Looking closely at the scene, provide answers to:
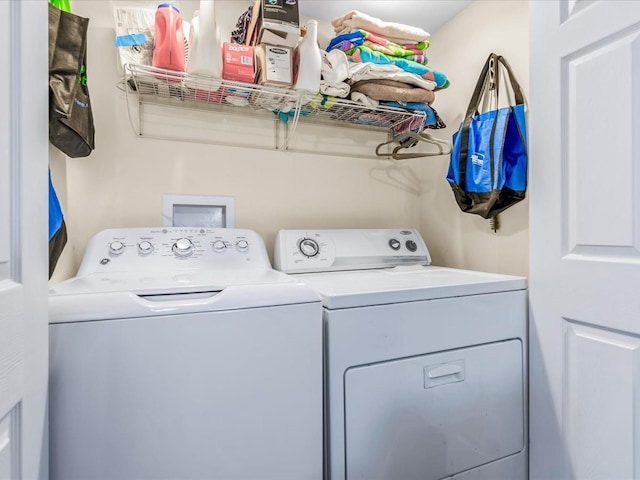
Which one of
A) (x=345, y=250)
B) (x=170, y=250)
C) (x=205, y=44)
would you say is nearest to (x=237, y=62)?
(x=205, y=44)

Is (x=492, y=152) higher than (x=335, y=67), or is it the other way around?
(x=335, y=67)

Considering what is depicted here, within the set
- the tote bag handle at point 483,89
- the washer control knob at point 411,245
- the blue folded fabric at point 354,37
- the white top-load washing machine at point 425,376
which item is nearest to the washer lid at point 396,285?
the white top-load washing machine at point 425,376

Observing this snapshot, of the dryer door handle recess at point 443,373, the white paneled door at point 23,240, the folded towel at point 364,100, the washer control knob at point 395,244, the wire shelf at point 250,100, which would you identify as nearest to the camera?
the white paneled door at point 23,240

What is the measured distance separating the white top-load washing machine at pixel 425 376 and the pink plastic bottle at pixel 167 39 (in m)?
0.95

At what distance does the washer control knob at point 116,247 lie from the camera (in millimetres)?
1251

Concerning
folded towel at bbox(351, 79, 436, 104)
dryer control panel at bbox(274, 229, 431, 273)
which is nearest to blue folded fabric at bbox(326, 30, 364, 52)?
folded towel at bbox(351, 79, 436, 104)

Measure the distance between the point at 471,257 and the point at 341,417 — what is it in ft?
3.66

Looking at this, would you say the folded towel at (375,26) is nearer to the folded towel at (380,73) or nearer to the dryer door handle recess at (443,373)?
the folded towel at (380,73)

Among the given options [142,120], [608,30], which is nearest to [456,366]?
[608,30]

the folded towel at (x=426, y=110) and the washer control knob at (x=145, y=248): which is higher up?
the folded towel at (x=426, y=110)

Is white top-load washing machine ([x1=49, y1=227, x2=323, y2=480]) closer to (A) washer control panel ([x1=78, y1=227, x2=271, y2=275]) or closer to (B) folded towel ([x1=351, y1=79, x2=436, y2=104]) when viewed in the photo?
(A) washer control panel ([x1=78, y1=227, x2=271, y2=275])

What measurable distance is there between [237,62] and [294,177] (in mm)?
608

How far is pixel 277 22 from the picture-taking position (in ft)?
4.16

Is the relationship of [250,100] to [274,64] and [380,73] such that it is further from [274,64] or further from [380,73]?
[380,73]
